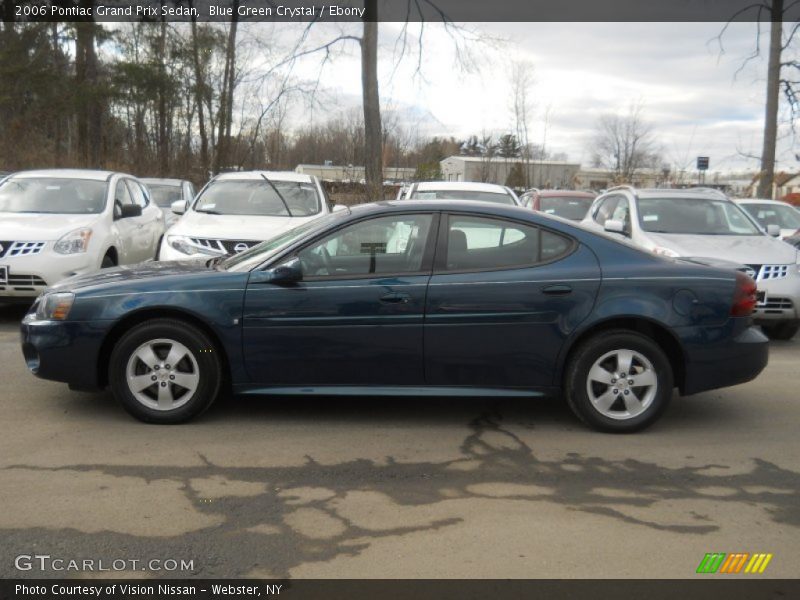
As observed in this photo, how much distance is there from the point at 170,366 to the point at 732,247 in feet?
21.1

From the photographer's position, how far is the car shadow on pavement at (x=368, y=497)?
3586 millimetres

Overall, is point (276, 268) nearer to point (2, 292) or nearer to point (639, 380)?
point (639, 380)

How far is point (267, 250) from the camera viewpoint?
226 inches

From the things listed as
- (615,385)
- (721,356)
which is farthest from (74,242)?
(721,356)

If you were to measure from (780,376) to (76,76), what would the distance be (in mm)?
30272

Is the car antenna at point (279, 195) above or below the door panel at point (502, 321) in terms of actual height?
above

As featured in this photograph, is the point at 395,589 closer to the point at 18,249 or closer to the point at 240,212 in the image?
the point at 18,249

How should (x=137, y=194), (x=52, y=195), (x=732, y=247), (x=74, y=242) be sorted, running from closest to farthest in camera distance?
1. (x=732, y=247)
2. (x=74, y=242)
3. (x=52, y=195)
4. (x=137, y=194)

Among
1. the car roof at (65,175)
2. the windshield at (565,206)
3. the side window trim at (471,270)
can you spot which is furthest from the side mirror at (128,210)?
the windshield at (565,206)

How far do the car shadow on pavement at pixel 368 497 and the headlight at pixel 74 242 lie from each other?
4.83 metres

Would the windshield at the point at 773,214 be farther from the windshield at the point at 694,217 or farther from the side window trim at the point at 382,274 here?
the side window trim at the point at 382,274

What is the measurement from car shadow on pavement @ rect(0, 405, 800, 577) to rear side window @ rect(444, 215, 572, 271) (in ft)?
3.96

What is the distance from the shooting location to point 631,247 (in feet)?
18.0

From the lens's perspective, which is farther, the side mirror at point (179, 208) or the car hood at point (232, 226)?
the side mirror at point (179, 208)
